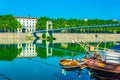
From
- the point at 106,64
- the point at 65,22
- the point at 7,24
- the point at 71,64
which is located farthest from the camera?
the point at 65,22

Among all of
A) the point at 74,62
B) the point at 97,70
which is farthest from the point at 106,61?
the point at 74,62

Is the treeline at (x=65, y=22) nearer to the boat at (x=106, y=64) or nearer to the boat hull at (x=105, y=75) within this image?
the boat at (x=106, y=64)

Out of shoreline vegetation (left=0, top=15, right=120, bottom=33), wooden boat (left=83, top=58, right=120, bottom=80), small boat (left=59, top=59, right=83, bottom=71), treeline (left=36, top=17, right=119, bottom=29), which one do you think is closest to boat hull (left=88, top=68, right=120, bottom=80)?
wooden boat (left=83, top=58, right=120, bottom=80)

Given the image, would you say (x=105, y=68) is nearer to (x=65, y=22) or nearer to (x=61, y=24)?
(x=61, y=24)

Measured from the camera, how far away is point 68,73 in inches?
699

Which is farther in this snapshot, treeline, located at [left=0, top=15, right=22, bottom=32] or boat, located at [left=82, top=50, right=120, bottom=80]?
treeline, located at [left=0, top=15, right=22, bottom=32]

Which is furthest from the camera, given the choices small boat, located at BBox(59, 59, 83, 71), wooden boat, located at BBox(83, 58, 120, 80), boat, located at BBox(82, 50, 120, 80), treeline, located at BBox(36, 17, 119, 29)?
Result: treeline, located at BBox(36, 17, 119, 29)

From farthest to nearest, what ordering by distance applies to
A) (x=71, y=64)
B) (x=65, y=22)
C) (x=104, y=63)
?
(x=65, y=22), (x=71, y=64), (x=104, y=63)

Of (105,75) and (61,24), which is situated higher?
(61,24)

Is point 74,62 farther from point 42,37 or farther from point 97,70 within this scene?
Answer: point 42,37

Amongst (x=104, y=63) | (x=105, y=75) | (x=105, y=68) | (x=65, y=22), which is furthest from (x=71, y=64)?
(x=65, y=22)

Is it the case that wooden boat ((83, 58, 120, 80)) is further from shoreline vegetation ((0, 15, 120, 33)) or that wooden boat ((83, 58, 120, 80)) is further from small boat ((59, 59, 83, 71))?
shoreline vegetation ((0, 15, 120, 33))

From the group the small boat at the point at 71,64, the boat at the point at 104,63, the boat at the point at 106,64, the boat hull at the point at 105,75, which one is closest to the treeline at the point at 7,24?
the small boat at the point at 71,64

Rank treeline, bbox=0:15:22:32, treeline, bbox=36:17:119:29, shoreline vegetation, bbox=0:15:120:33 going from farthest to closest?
treeline, bbox=36:17:119:29
shoreline vegetation, bbox=0:15:120:33
treeline, bbox=0:15:22:32
